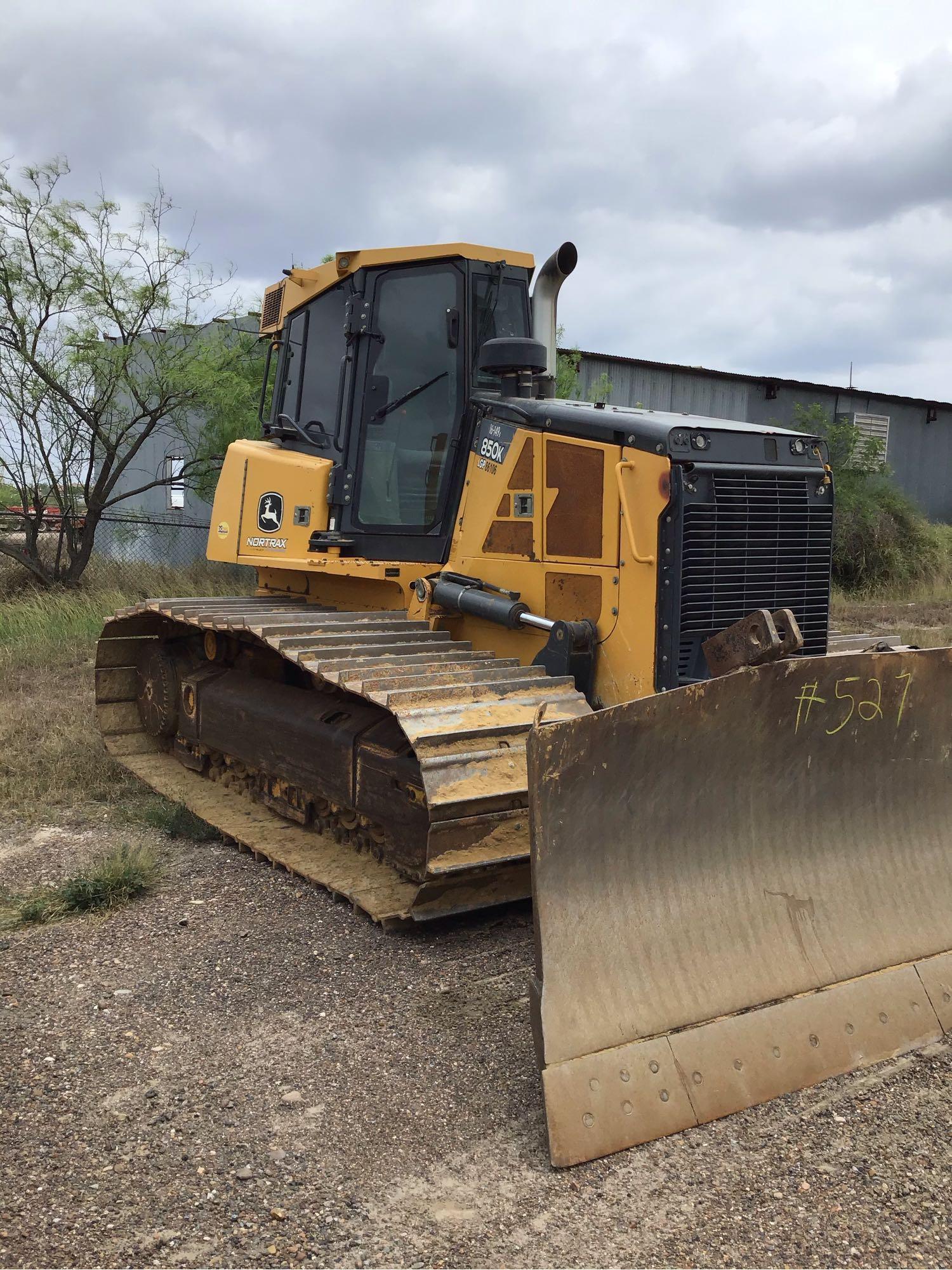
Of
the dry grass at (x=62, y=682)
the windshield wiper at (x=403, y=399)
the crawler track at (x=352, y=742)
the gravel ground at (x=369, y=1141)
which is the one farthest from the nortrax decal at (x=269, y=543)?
the gravel ground at (x=369, y=1141)

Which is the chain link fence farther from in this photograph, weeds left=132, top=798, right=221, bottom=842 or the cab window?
the cab window

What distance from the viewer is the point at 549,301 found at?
5.39 m

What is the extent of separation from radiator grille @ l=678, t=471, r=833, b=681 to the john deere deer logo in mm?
2588

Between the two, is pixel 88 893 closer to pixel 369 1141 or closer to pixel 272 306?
pixel 369 1141

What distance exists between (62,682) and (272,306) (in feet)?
14.1

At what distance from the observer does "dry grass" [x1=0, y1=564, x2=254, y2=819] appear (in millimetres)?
6469

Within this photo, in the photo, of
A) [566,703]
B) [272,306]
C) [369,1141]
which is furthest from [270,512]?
[369,1141]

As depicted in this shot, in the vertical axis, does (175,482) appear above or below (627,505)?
above

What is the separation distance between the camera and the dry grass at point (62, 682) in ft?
21.2

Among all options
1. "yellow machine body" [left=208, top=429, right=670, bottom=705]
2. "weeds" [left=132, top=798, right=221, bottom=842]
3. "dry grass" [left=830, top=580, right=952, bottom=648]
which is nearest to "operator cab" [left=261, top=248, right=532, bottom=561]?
"yellow machine body" [left=208, top=429, right=670, bottom=705]

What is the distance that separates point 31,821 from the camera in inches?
230

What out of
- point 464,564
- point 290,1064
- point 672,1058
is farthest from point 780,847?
point 464,564

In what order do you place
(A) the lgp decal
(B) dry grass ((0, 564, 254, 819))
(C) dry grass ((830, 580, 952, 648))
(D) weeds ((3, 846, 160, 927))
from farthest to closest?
(C) dry grass ((830, 580, 952, 648))
(B) dry grass ((0, 564, 254, 819))
(A) the lgp decal
(D) weeds ((3, 846, 160, 927))

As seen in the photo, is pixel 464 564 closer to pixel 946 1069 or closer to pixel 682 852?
pixel 682 852
